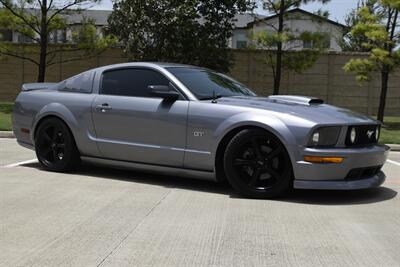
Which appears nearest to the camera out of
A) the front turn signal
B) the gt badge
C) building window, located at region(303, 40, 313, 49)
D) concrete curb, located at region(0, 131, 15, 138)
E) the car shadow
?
the front turn signal

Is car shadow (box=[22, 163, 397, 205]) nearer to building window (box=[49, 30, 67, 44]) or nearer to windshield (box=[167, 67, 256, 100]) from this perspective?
windshield (box=[167, 67, 256, 100])

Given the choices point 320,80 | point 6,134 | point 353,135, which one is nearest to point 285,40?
point 320,80

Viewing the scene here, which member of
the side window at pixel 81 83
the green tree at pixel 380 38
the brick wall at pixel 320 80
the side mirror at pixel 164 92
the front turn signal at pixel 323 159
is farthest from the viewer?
the brick wall at pixel 320 80

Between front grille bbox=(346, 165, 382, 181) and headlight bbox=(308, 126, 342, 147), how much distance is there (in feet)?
1.22

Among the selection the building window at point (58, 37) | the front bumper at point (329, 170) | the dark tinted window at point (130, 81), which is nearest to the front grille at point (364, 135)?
the front bumper at point (329, 170)

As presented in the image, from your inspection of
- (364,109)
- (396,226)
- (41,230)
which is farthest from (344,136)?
(364,109)

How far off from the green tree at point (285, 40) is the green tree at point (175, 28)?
4.84 ft

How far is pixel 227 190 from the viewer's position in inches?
263

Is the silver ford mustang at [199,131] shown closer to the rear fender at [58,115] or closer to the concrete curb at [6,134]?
the rear fender at [58,115]

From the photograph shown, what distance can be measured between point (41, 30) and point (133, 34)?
12.7 ft

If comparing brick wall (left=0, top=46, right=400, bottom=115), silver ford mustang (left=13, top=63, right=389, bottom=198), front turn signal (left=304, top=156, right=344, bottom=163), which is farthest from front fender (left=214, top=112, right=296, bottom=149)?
brick wall (left=0, top=46, right=400, bottom=115)

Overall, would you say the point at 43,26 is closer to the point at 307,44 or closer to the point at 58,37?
Result: the point at 58,37

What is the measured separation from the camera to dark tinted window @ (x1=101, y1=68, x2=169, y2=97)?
701 centimetres

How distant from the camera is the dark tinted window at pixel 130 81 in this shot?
23.0 ft
